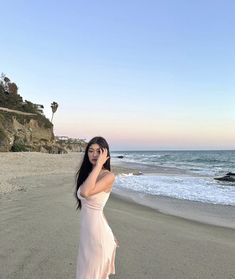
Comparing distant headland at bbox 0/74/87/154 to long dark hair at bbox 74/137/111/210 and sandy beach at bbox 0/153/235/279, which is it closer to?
sandy beach at bbox 0/153/235/279

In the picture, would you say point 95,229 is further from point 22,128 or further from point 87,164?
point 22,128

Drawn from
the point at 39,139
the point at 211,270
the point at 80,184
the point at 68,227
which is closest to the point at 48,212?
the point at 68,227

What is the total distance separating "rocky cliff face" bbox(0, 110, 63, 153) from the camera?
135ft

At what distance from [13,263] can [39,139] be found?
52.9 metres

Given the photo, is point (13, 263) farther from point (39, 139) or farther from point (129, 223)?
point (39, 139)

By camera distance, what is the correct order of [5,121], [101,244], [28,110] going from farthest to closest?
[28,110]
[5,121]
[101,244]

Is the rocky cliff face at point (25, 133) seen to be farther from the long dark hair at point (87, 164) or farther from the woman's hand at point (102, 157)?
the woman's hand at point (102, 157)

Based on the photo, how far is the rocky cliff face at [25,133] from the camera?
135ft

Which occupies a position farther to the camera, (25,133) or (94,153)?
(25,133)

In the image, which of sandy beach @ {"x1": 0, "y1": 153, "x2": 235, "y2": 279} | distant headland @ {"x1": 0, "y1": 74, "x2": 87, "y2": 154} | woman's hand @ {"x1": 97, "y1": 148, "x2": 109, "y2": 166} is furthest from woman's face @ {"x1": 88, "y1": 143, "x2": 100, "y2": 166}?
distant headland @ {"x1": 0, "y1": 74, "x2": 87, "y2": 154}

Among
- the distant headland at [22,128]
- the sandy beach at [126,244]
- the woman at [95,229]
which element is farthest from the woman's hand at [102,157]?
the distant headland at [22,128]

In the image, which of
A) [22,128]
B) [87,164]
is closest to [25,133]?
[22,128]

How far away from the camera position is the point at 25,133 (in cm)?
5031

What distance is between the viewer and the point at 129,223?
876cm
